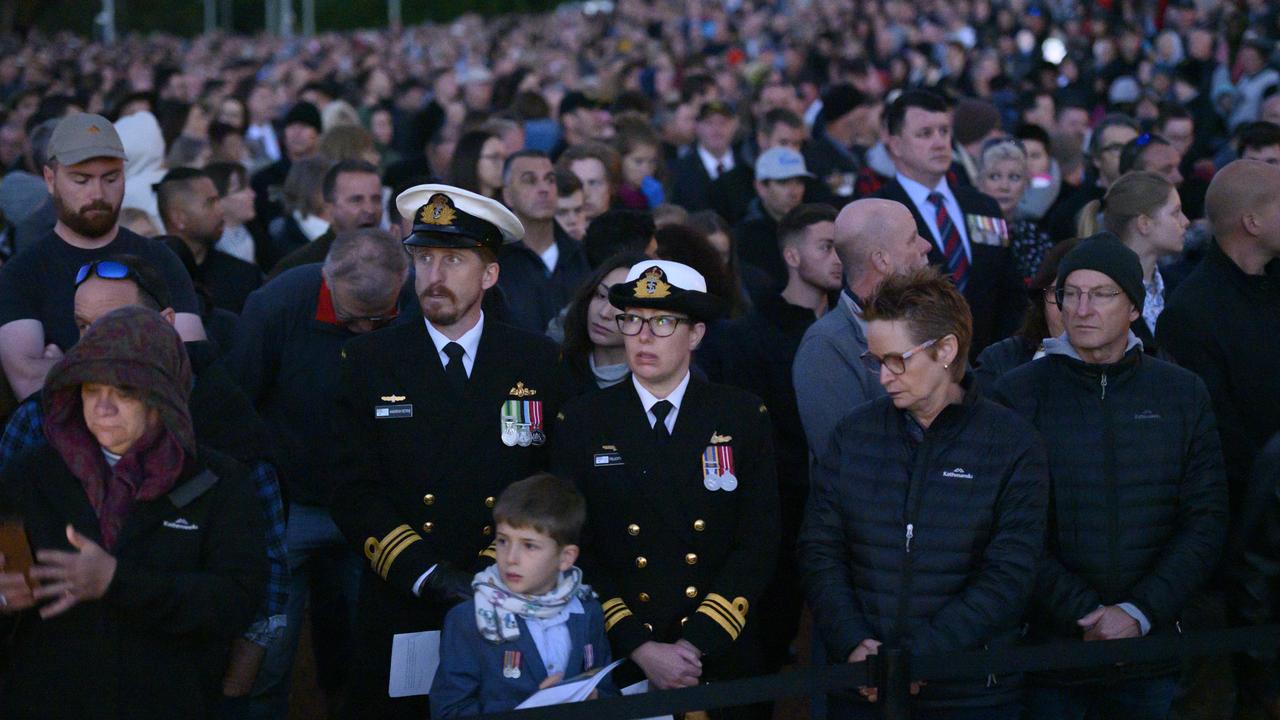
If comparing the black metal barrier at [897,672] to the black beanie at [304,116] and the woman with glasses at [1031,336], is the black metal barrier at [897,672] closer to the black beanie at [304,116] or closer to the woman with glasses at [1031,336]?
the woman with glasses at [1031,336]

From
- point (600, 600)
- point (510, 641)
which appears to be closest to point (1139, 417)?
point (600, 600)

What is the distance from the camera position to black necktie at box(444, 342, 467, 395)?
4875 millimetres

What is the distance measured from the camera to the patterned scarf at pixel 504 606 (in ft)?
13.8

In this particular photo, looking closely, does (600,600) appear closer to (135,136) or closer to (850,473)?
(850,473)

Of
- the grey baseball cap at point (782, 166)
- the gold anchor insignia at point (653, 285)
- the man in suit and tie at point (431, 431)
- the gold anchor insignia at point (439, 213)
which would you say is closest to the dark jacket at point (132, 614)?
the man in suit and tie at point (431, 431)

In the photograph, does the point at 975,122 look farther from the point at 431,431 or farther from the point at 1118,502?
the point at 431,431

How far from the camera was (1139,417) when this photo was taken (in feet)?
15.4

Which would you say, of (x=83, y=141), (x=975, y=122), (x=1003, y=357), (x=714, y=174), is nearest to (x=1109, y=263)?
(x=1003, y=357)

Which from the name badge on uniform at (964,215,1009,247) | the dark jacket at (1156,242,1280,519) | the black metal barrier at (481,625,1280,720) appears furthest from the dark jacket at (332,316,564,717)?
the name badge on uniform at (964,215,1009,247)

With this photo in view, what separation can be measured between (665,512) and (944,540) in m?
0.83

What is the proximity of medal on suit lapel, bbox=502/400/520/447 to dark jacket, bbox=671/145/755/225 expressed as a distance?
6.16 m

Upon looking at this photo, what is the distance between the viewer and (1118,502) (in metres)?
4.68

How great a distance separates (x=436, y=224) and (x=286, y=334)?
49.1 inches

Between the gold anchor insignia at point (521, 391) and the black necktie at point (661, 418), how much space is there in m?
0.47
